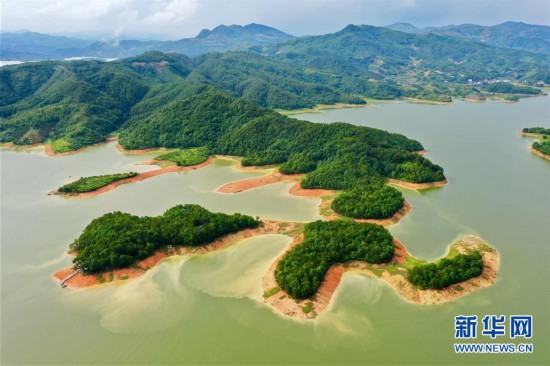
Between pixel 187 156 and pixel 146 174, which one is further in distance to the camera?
pixel 187 156

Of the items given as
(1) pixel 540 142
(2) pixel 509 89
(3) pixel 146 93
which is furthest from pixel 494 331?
(2) pixel 509 89

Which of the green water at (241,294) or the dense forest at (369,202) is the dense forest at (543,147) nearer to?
the green water at (241,294)

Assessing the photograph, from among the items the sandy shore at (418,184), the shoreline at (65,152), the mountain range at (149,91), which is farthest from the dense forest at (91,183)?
the sandy shore at (418,184)

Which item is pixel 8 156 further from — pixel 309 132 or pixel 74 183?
pixel 309 132

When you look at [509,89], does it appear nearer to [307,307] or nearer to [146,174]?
[146,174]

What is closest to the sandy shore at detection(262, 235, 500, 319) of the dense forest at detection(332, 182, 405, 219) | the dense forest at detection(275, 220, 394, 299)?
the dense forest at detection(275, 220, 394, 299)

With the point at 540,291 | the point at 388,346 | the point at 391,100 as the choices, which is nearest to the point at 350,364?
the point at 388,346

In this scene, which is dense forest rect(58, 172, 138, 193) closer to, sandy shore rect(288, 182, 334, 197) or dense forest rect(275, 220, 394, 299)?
sandy shore rect(288, 182, 334, 197)
